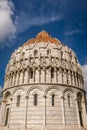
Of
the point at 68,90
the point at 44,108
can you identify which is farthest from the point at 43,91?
the point at 68,90

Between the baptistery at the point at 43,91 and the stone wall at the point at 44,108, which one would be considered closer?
the stone wall at the point at 44,108

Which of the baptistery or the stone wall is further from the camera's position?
the baptistery

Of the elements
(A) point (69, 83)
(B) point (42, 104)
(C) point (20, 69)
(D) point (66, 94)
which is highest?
(C) point (20, 69)

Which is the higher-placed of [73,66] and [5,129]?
[73,66]

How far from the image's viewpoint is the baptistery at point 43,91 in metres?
21.6

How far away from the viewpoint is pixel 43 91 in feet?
75.3

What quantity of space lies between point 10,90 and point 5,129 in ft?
19.6

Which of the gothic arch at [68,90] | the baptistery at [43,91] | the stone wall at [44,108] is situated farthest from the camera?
the gothic arch at [68,90]

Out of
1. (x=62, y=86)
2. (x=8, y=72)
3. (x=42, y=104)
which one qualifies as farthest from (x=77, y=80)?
(x=8, y=72)

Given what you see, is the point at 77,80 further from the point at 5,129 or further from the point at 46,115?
the point at 5,129

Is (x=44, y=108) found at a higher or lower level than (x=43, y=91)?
lower

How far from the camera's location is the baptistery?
70.9 ft

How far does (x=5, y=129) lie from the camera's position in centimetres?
2208

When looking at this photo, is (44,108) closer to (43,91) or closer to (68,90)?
(43,91)
